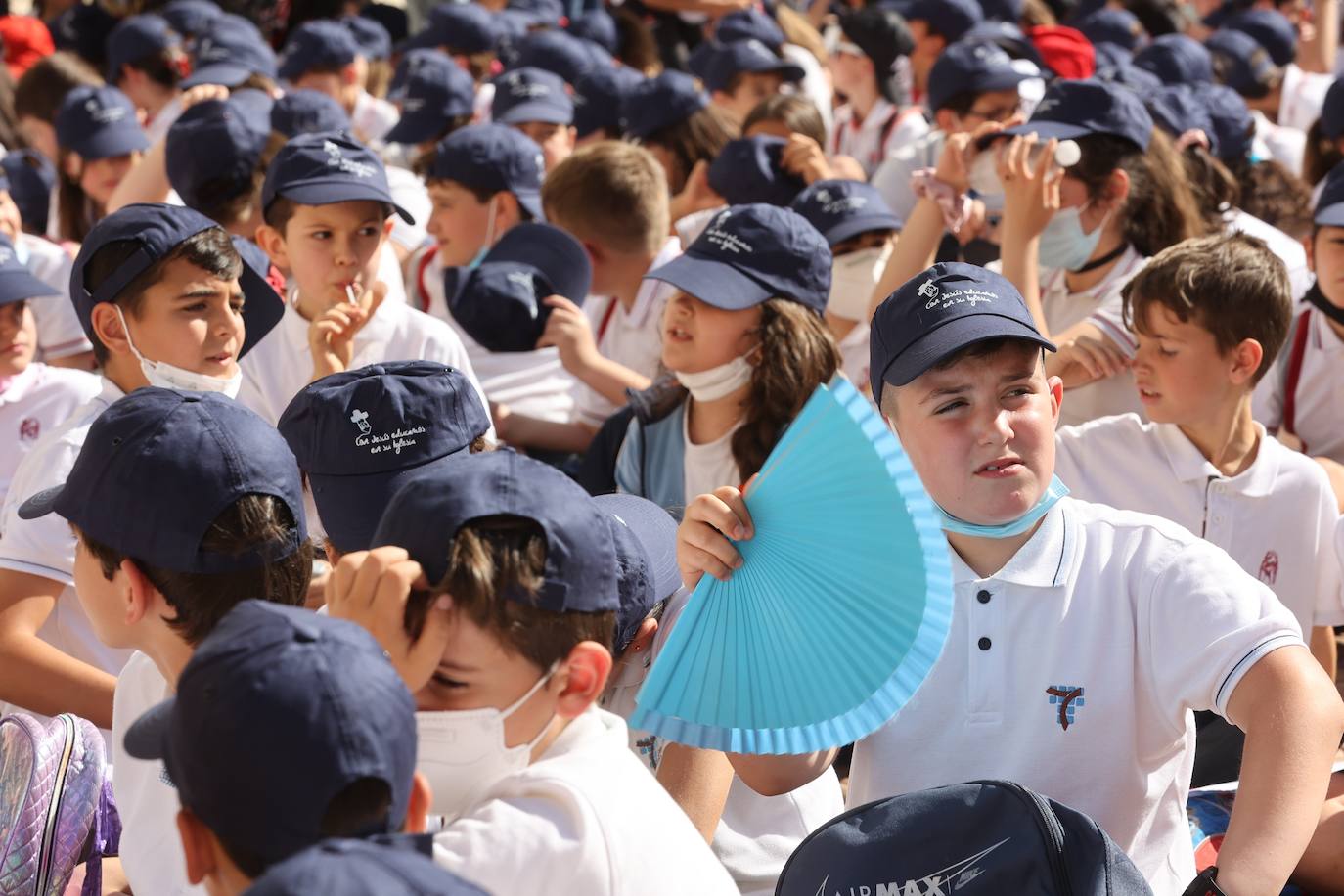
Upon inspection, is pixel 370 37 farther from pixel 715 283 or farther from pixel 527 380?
pixel 715 283

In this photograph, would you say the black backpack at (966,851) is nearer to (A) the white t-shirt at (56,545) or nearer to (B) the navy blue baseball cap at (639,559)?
(B) the navy blue baseball cap at (639,559)

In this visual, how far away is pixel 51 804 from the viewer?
9.30 ft

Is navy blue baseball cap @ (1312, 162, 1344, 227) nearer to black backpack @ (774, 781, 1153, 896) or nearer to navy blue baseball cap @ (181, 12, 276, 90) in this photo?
black backpack @ (774, 781, 1153, 896)

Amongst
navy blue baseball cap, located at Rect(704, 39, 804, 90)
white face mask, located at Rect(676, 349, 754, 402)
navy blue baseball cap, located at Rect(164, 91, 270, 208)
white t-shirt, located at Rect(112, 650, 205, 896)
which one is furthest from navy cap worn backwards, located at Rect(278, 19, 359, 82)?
white t-shirt, located at Rect(112, 650, 205, 896)

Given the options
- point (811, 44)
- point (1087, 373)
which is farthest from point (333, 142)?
point (811, 44)

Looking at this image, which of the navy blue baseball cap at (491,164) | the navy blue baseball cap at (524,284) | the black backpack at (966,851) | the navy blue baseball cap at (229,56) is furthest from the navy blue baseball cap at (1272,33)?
the black backpack at (966,851)

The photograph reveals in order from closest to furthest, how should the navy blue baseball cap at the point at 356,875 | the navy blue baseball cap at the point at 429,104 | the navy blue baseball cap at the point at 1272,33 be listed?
1. the navy blue baseball cap at the point at 356,875
2. the navy blue baseball cap at the point at 429,104
3. the navy blue baseball cap at the point at 1272,33

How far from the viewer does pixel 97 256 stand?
379 cm

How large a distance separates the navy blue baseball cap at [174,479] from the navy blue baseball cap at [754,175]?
375 centimetres

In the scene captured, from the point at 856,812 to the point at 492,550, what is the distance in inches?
28.0

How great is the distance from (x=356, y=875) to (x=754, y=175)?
16.3ft

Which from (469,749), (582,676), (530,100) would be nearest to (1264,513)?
(582,676)

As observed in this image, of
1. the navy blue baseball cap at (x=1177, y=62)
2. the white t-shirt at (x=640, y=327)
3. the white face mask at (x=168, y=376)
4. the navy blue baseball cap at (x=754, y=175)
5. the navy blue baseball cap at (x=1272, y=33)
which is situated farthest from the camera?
the navy blue baseball cap at (x=1272, y=33)

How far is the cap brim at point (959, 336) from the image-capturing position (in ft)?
8.29
